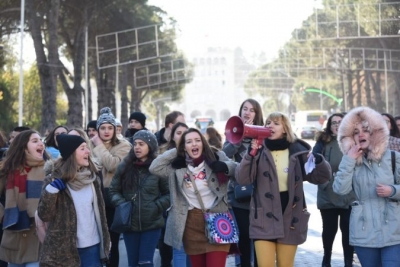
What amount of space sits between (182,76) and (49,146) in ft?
202

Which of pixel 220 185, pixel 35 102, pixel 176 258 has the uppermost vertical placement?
pixel 35 102

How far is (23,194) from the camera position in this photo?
23.9 ft

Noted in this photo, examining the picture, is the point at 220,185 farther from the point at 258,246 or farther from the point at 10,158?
the point at 10,158

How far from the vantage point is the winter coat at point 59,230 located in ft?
21.2

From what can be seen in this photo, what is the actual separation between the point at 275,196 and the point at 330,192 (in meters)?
2.45

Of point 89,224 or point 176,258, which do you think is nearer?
point 89,224

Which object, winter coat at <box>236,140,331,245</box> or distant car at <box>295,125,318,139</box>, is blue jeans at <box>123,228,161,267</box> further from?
distant car at <box>295,125,318,139</box>

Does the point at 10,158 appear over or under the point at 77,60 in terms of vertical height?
under

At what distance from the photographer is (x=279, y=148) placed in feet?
23.4

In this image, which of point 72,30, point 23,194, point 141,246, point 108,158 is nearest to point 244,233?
point 141,246

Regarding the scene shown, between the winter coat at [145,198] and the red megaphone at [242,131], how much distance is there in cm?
144

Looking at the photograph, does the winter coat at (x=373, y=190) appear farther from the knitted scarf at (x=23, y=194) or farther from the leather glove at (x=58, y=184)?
the knitted scarf at (x=23, y=194)

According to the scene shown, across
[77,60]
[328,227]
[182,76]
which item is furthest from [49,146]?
[182,76]

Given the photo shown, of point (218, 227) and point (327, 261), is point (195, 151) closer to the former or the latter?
point (218, 227)
